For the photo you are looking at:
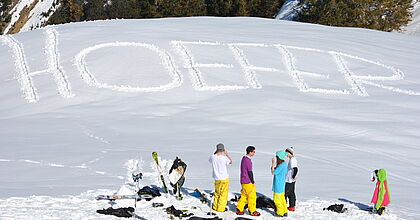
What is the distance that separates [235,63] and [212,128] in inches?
249

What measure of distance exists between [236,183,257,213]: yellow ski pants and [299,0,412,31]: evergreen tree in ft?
124

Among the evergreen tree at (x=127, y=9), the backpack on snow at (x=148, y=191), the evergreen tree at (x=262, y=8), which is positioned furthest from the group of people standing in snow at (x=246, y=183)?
the evergreen tree at (x=127, y=9)

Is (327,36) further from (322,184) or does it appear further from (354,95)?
(322,184)

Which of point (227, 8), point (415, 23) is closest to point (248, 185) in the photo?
point (415, 23)

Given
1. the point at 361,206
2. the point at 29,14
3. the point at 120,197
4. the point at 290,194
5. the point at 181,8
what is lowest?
the point at 29,14

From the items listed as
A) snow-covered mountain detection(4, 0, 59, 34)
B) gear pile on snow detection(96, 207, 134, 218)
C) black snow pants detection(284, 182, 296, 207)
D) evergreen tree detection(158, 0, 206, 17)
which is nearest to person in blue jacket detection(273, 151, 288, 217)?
black snow pants detection(284, 182, 296, 207)

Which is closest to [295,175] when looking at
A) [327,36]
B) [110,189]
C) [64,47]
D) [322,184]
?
[322,184]

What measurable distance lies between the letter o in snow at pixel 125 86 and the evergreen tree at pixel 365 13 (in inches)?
1016

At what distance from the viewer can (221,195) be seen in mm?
9750

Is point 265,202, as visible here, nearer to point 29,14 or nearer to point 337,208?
point 337,208

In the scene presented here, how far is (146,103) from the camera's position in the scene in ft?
62.7

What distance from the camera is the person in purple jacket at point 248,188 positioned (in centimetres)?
958

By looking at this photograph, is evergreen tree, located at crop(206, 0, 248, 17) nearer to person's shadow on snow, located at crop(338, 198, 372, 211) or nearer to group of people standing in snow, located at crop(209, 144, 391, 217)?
person's shadow on snow, located at crop(338, 198, 372, 211)

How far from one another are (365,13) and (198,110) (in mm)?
31745
